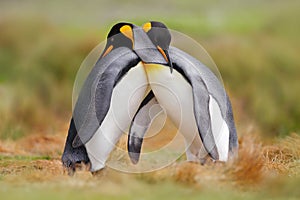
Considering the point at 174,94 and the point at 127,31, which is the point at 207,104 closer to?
the point at 174,94

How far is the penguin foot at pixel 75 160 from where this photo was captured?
590cm

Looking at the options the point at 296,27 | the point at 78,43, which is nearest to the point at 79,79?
the point at 78,43

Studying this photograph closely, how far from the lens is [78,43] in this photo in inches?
637

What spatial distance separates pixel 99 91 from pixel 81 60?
32.7ft

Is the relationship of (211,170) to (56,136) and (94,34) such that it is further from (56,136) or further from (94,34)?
(94,34)

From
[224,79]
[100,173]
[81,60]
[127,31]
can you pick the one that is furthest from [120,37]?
[81,60]

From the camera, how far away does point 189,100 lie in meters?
5.84

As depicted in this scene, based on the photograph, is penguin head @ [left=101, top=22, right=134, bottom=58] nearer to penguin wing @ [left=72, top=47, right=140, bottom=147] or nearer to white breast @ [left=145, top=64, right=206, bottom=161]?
penguin wing @ [left=72, top=47, right=140, bottom=147]

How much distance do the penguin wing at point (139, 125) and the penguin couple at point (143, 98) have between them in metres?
0.02

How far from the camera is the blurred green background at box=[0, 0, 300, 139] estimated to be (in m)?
13.2

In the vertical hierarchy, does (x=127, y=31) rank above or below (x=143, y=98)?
above

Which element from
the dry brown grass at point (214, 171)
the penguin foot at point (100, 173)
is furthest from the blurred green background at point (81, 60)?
the penguin foot at point (100, 173)

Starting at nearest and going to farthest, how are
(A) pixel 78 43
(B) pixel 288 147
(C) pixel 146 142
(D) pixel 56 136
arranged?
(B) pixel 288 147 → (C) pixel 146 142 → (D) pixel 56 136 → (A) pixel 78 43

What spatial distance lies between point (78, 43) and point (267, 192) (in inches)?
451
